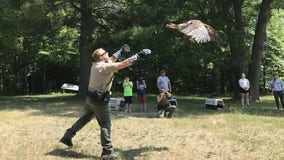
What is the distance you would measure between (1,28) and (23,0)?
5.00 metres

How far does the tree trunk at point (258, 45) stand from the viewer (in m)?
23.8

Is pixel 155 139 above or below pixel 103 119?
below

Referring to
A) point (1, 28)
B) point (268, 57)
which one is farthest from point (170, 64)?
point (1, 28)

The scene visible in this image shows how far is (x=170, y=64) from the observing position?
33094 millimetres

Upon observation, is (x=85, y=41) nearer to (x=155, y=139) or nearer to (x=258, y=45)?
(x=258, y=45)

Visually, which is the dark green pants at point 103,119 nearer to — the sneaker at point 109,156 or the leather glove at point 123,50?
the sneaker at point 109,156

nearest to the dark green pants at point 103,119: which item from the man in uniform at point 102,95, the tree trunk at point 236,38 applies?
the man in uniform at point 102,95

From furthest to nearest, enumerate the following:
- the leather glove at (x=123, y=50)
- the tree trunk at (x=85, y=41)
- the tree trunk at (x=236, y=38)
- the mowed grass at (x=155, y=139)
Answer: the tree trunk at (x=85, y=41)
the tree trunk at (x=236, y=38)
the leather glove at (x=123, y=50)
the mowed grass at (x=155, y=139)

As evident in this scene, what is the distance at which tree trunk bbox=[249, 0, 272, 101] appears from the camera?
78.1 ft

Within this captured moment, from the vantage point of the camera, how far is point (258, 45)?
79.0ft

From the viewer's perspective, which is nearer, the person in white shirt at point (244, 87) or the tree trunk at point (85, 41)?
the person in white shirt at point (244, 87)

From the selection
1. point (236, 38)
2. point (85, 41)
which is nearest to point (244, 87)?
point (236, 38)

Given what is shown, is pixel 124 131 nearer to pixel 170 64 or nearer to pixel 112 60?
pixel 112 60

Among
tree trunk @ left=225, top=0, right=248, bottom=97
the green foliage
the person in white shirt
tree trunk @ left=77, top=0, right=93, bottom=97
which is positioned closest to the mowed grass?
the person in white shirt
